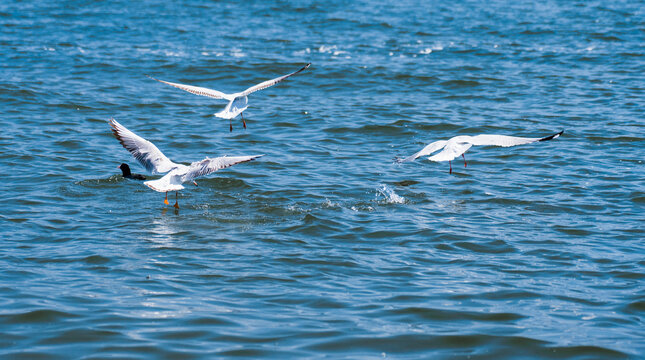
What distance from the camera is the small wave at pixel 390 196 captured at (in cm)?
1116

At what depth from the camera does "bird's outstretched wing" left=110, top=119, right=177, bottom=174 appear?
10.9m

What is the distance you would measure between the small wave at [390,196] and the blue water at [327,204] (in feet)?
0.30

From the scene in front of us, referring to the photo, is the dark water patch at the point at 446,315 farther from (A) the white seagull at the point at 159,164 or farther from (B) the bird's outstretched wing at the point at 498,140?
(B) the bird's outstretched wing at the point at 498,140

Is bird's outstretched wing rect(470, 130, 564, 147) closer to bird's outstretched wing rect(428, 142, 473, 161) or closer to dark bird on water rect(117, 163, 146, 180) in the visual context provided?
bird's outstretched wing rect(428, 142, 473, 161)

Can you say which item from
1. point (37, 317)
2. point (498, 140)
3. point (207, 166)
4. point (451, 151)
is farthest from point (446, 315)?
point (498, 140)

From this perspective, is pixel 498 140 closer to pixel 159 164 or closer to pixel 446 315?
pixel 159 164

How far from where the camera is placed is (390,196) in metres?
11.3

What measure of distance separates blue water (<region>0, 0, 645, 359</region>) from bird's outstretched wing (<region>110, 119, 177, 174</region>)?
22.5 inches

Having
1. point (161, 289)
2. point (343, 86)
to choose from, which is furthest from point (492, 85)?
point (161, 289)

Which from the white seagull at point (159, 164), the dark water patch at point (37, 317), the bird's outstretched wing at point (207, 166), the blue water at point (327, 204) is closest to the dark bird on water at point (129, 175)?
the blue water at point (327, 204)

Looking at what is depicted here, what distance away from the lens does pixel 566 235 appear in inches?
379

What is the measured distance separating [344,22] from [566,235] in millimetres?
18903

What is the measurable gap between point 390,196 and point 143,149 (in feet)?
11.7

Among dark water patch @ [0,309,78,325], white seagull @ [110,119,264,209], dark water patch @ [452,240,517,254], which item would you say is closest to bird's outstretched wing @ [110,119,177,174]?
white seagull @ [110,119,264,209]
